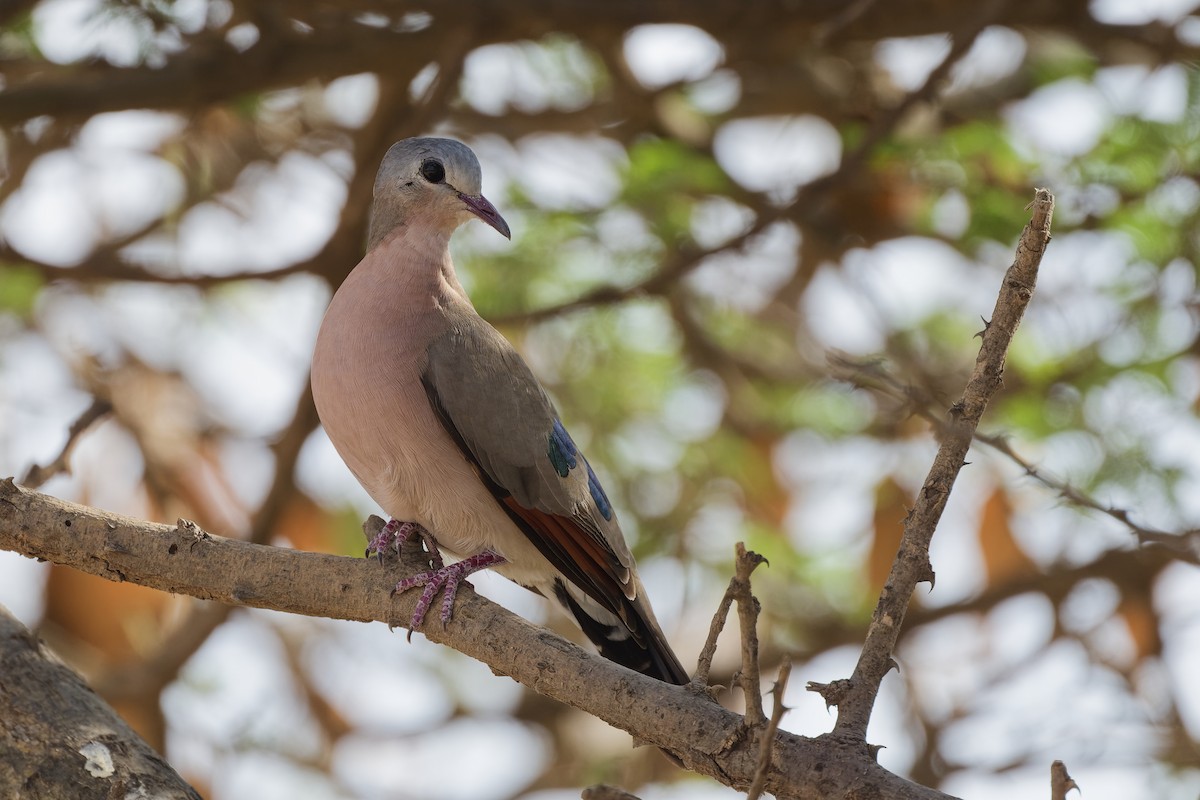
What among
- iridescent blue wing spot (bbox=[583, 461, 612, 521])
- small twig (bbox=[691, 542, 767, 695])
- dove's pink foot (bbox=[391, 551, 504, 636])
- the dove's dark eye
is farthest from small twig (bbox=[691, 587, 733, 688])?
the dove's dark eye

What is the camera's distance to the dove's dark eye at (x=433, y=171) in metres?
4.32

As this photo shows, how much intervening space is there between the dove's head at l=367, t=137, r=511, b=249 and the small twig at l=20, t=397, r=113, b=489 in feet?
3.26

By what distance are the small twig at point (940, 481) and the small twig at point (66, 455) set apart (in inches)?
97.2

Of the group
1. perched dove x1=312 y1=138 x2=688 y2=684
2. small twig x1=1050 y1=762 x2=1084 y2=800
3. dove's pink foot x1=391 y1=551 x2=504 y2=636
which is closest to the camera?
small twig x1=1050 y1=762 x2=1084 y2=800

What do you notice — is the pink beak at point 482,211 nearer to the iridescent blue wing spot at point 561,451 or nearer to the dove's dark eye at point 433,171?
the dove's dark eye at point 433,171

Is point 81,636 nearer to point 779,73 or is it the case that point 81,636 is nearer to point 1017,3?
point 779,73

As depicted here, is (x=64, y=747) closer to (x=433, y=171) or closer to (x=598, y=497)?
(x=598, y=497)

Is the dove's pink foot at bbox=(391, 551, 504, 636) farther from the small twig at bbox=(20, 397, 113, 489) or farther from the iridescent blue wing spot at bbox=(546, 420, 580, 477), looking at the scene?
the small twig at bbox=(20, 397, 113, 489)

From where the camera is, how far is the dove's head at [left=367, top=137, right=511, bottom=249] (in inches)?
170

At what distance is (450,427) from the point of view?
154 inches

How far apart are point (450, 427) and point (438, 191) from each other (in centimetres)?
85

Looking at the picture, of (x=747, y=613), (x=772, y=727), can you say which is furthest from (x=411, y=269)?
(x=772, y=727)

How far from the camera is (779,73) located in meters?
6.96

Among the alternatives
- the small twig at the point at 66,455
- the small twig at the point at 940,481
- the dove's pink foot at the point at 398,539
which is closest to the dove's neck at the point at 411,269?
the dove's pink foot at the point at 398,539
